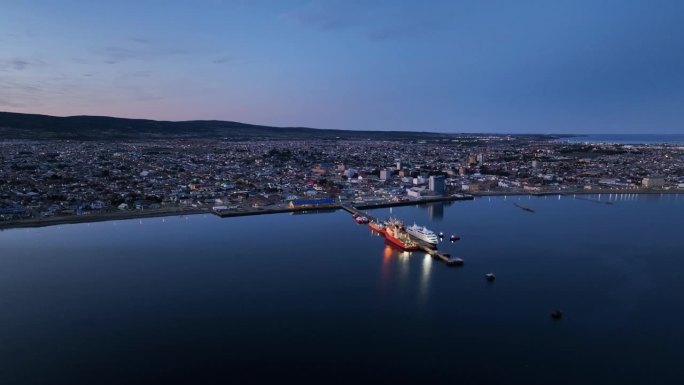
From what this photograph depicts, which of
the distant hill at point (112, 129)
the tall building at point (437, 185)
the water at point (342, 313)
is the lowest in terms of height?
the water at point (342, 313)

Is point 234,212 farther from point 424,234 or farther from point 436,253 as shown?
point 436,253

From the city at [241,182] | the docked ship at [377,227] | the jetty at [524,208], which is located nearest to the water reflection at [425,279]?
the docked ship at [377,227]

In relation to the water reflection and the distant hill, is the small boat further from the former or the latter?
the distant hill

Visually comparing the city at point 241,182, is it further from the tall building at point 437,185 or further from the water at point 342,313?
the water at point 342,313

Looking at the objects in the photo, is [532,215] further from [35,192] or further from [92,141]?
[92,141]

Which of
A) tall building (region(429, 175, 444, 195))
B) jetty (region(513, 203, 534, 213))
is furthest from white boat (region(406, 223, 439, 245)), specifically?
tall building (region(429, 175, 444, 195))

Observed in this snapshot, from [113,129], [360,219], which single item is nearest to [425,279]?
[360,219]

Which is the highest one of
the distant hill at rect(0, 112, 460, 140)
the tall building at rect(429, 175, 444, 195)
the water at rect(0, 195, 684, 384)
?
the distant hill at rect(0, 112, 460, 140)
